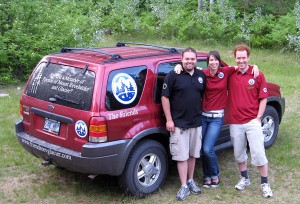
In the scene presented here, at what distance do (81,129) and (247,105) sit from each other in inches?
75.9

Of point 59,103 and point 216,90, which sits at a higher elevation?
point 216,90

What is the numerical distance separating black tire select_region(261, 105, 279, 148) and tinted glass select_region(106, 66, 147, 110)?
98.2 inches

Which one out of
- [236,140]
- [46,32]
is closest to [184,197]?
[236,140]

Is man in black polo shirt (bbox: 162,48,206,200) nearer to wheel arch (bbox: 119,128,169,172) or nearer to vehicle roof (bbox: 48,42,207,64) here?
wheel arch (bbox: 119,128,169,172)

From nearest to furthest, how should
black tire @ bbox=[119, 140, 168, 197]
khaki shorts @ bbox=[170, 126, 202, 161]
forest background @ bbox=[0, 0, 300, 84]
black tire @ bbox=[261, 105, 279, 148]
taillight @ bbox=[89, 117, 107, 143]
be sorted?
1. taillight @ bbox=[89, 117, 107, 143]
2. black tire @ bbox=[119, 140, 168, 197]
3. khaki shorts @ bbox=[170, 126, 202, 161]
4. black tire @ bbox=[261, 105, 279, 148]
5. forest background @ bbox=[0, 0, 300, 84]

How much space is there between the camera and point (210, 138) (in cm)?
527

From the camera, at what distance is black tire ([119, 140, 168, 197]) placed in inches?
192

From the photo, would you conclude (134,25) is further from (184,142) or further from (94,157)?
(94,157)

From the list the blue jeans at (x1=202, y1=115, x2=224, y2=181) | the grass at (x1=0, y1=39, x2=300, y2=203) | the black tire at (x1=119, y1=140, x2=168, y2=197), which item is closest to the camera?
the black tire at (x1=119, y1=140, x2=168, y2=197)

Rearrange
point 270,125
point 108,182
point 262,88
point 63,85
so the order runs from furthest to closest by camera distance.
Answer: point 270,125 < point 108,182 < point 262,88 < point 63,85

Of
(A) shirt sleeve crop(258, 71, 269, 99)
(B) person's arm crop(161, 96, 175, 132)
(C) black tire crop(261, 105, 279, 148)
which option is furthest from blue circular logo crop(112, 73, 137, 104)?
(C) black tire crop(261, 105, 279, 148)

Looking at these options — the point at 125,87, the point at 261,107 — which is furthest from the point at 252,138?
the point at 125,87

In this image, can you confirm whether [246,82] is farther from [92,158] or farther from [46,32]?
[46,32]

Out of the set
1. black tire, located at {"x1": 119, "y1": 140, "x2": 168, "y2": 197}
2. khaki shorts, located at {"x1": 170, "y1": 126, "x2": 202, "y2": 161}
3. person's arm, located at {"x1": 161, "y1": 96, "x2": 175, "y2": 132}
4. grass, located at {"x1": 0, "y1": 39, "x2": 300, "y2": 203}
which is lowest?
grass, located at {"x1": 0, "y1": 39, "x2": 300, "y2": 203}
